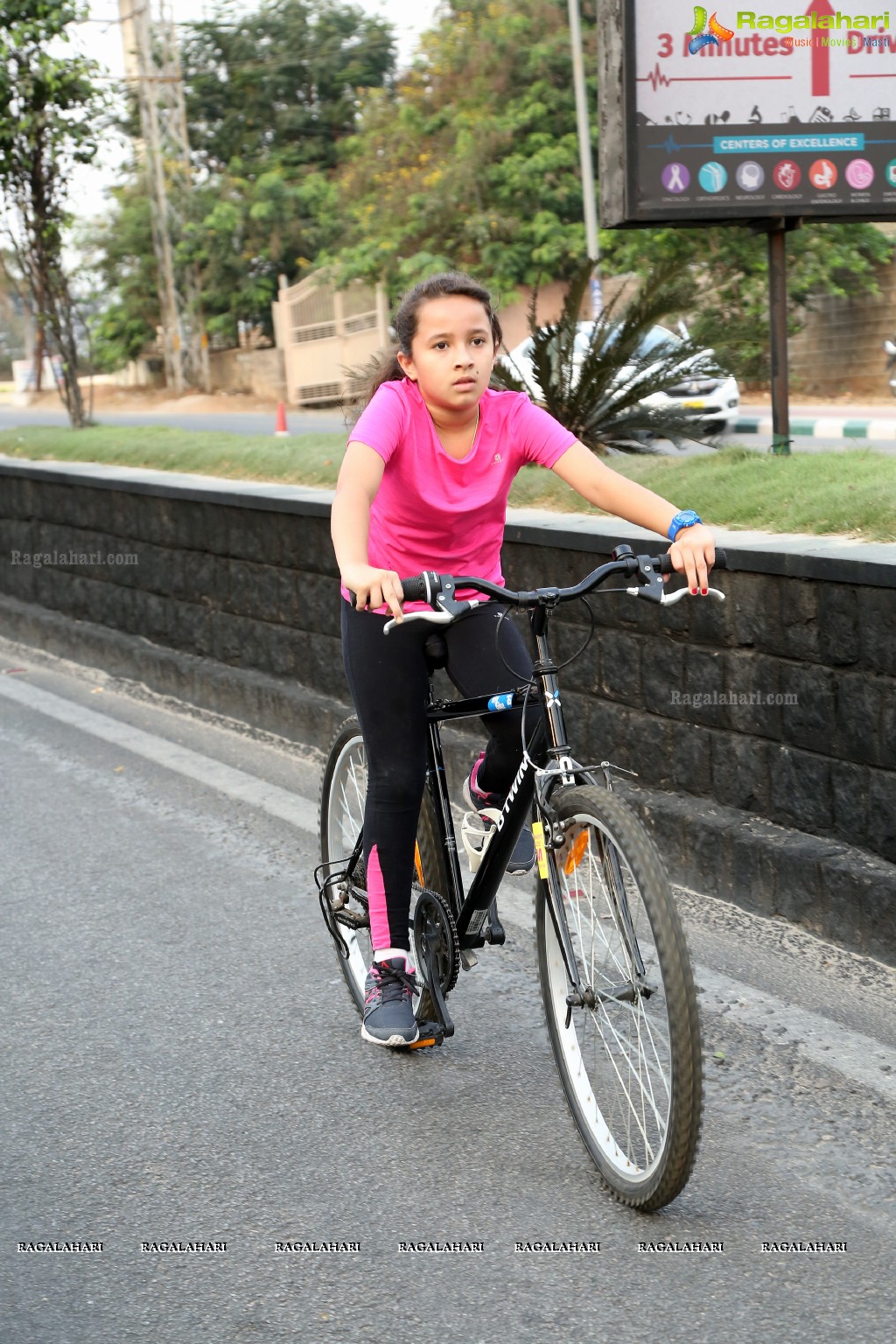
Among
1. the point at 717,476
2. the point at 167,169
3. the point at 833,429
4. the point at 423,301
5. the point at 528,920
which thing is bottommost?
the point at 528,920

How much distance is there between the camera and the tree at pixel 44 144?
1449 cm

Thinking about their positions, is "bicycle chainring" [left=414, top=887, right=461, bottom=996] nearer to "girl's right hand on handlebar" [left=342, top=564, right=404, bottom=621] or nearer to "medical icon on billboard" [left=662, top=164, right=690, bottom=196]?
"girl's right hand on handlebar" [left=342, top=564, right=404, bottom=621]

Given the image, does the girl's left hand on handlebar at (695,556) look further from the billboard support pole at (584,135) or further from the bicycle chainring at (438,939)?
the billboard support pole at (584,135)

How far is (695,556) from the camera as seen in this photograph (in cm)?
325

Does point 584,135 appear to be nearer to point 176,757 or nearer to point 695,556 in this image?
point 176,757

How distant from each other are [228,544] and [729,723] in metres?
3.64

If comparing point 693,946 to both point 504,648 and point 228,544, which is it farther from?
point 228,544

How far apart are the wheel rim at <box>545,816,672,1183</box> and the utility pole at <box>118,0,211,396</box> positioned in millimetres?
39171

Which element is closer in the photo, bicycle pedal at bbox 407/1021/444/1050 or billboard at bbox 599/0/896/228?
bicycle pedal at bbox 407/1021/444/1050

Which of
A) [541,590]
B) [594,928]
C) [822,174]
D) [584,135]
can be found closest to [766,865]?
[594,928]

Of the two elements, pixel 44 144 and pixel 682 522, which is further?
pixel 44 144

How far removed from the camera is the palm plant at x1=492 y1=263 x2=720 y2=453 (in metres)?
8.00

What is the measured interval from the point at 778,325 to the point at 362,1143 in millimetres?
4834

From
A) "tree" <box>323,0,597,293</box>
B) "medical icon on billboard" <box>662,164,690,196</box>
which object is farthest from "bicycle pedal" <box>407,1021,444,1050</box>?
"tree" <box>323,0,597,293</box>
